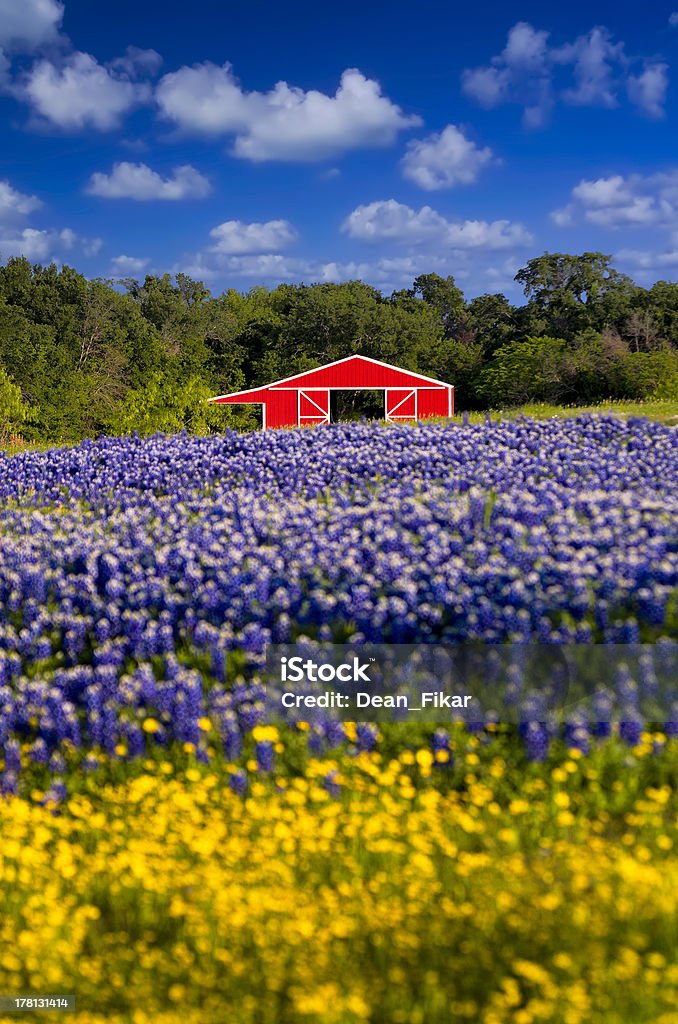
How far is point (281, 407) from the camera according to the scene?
59.4 metres

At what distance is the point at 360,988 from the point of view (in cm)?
441

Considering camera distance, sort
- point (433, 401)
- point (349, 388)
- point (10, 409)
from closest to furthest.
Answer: point (433, 401)
point (349, 388)
point (10, 409)

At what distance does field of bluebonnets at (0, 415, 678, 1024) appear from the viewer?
4598 millimetres

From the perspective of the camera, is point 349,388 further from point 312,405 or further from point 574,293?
point 574,293

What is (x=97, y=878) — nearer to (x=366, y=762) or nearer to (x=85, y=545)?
(x=366, y=762)

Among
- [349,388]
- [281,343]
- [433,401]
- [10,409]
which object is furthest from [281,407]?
[281,343]

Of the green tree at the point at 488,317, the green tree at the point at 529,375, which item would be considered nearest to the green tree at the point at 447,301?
the green tree at the point at 488,317

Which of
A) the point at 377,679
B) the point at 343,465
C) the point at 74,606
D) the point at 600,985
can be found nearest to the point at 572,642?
the point at 377,679

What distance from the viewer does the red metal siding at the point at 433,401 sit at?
5655 cm

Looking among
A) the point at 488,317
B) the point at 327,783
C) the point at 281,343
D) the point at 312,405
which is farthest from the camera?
the point at 488,317

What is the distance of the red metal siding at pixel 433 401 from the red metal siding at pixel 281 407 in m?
8.30

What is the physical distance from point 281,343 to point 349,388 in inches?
1503

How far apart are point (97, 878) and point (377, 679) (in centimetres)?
271

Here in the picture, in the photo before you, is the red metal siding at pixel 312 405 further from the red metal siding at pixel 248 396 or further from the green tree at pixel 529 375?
the green tree at pixel 529 375
